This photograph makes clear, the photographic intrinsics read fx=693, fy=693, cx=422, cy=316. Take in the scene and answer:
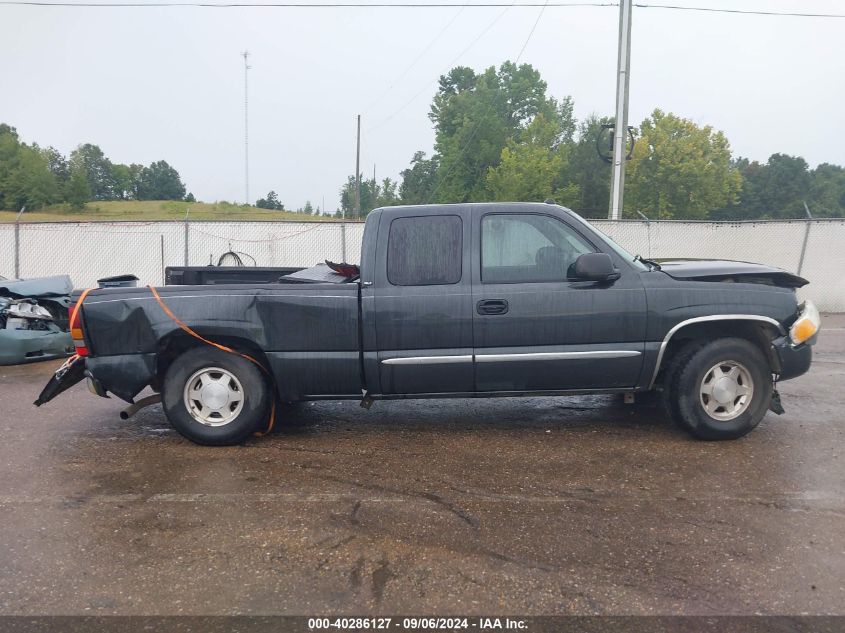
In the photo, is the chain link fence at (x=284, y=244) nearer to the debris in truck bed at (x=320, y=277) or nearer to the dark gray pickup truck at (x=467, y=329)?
the debris in truck bed at (x=320, y=277)

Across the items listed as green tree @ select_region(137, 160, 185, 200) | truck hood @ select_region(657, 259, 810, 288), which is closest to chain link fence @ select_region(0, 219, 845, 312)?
truck hood @ select_region(657, 259, 810, 288)

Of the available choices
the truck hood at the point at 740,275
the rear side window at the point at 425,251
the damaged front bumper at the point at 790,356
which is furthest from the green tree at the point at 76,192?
the damaged front bumper at the point at 790,356

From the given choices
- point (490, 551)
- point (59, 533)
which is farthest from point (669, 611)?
point (59, 533)

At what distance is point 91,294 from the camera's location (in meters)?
5.20

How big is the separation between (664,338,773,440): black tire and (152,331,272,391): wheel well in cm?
310

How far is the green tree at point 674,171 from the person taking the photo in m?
61.0

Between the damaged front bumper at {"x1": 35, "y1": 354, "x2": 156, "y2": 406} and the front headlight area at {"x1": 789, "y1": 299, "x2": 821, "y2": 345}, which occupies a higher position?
the front headlight area at {"x1": 789, "y1": 299, "x2": 821, "y2": 345}

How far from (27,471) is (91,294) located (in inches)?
52.2

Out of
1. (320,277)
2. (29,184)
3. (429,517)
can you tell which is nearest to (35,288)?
(320,277)

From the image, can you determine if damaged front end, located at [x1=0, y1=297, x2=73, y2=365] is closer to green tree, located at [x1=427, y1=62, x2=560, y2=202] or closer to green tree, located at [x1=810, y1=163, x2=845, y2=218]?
green tree, located at [x1=427, y1=62, x2=560, y2=202]

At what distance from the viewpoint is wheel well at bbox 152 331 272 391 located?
5.20 metres

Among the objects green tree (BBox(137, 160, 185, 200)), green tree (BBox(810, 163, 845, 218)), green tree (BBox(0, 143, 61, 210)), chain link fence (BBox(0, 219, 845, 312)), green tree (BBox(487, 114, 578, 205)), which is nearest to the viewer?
chain link fence (BBox(0, 219, 845, 312))

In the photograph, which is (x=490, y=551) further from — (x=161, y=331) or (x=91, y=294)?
(x=91, y=294)

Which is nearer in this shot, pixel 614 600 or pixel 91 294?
pixel 614 600
